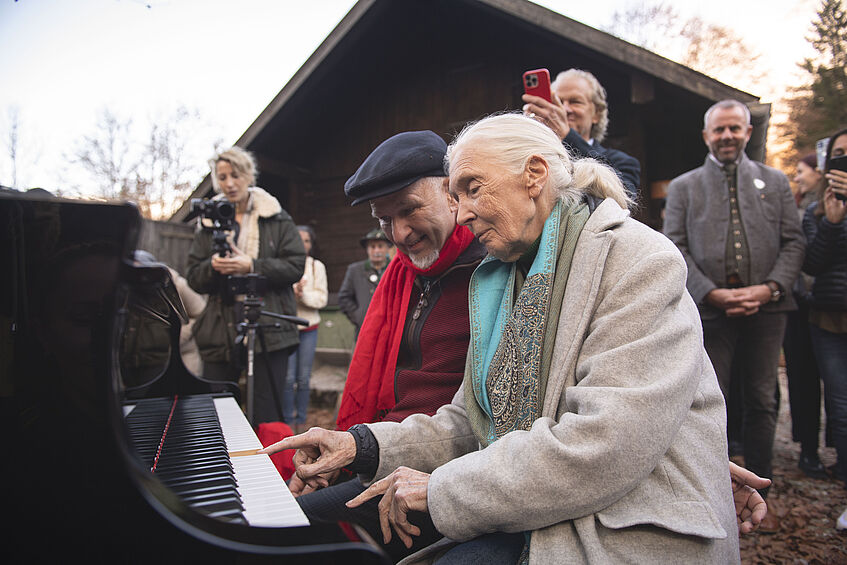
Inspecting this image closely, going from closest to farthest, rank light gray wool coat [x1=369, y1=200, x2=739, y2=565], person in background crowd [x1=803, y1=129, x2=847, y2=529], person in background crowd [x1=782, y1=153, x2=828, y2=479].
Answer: light gray wool coat [x1=369, y1=200, x2=739, y2=565] → person in background crowd [x1=803, y1=129, x2=847, y2=529] → person in background crowd [x1=782, y1=153, x2=828, y2=479]

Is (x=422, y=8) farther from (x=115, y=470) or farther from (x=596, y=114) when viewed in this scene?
(x=115, y=470)

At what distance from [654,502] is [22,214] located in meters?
1.33

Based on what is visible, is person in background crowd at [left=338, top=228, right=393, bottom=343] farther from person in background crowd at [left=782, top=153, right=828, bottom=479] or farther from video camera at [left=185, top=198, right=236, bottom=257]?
person in background crowd at [left=782, top=153, right=828, bottom=479]

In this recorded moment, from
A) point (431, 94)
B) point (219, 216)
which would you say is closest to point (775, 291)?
point (219, 216)

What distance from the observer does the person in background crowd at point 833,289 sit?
10.2 ft

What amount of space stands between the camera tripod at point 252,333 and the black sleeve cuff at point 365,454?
1.58 meters

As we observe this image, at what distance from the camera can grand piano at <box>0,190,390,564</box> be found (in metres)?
0.82

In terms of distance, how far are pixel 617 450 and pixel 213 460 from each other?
93 centimetres

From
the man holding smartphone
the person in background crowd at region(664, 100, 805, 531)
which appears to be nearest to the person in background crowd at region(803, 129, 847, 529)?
the person in background crowd at region(664, 100, 805, 531)

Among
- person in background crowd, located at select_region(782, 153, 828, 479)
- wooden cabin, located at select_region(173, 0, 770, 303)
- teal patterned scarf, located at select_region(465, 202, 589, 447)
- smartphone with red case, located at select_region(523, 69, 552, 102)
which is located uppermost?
wooden cabin, located at select_region(173, 0, 770, 303)

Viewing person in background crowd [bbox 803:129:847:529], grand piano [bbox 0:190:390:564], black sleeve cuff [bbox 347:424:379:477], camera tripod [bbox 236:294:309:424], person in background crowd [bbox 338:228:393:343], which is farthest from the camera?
person in background crowd [bbox 338:228:393:343]

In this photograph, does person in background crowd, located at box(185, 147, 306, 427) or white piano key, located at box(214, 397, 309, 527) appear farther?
person in background crowd, located at box(185, 147, 306, 427)

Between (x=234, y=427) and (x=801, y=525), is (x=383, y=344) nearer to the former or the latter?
(x=234, y=427)

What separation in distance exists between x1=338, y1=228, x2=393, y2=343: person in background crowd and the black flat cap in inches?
138
